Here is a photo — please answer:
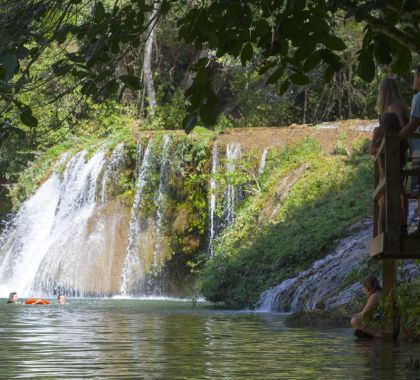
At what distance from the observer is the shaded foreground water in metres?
8.34

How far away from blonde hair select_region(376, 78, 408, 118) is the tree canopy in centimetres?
151

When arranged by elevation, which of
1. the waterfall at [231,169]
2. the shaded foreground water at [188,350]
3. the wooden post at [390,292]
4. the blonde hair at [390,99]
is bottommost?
the shaded foreground water at [188,350]

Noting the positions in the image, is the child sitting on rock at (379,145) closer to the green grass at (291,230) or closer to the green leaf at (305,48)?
the green leaf at (305,48)

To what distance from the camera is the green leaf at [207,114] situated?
22.3ft

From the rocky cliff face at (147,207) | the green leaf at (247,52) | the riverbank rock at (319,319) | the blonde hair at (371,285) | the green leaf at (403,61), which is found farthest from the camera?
the rocky cliff face at (147,207)

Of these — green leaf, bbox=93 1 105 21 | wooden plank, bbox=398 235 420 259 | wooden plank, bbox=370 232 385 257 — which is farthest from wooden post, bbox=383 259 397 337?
green leaf, bbox=93 1 105 21

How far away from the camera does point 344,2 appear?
26.6 ft

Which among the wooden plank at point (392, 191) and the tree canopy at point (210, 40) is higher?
the tree canopy at point (210, 40)

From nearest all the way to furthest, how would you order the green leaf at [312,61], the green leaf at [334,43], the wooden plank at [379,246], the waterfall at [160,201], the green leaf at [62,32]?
the green leaf at [334,43], the green leaf at [312,61], the green leaf at [62,32], the wooden plank at [379,246], the waterfall at [160,201]

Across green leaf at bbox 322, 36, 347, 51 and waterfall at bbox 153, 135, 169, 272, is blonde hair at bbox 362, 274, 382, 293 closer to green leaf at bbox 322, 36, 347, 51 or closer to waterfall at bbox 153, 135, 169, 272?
green leaf at bbox 322, 36, 347, 51

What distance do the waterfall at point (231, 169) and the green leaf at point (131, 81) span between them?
73.0 feet

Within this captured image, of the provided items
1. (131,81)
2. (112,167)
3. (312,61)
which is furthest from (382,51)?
(112,167)

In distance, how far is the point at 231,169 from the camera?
3088 cm

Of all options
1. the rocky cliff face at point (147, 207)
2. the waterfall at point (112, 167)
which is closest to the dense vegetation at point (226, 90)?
the rocky cliff face at point (147, 207)
